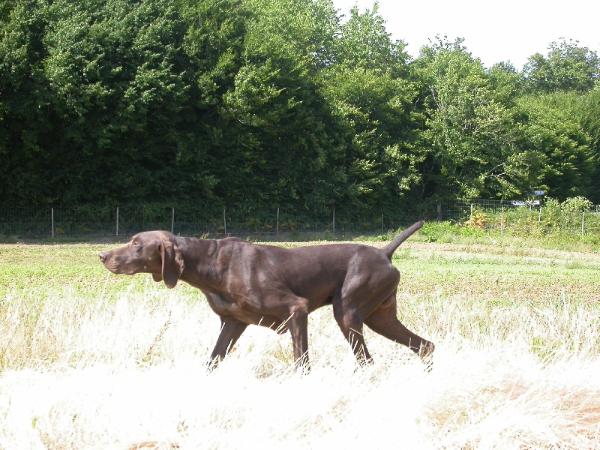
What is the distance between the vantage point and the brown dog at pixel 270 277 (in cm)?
641

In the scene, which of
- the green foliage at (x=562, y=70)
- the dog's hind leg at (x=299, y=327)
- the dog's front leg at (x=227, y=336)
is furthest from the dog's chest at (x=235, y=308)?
the green foliage at (x=562, y=70)

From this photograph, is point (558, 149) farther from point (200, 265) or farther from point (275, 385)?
point (275, 385)

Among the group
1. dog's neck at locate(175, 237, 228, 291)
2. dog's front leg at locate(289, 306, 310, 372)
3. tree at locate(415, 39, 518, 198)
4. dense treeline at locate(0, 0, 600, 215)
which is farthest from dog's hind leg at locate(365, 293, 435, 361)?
tree at locate(415, 39, 518, 198)

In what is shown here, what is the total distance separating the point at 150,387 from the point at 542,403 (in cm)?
251

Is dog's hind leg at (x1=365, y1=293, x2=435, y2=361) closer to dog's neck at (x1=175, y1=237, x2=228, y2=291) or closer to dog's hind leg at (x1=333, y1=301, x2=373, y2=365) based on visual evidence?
dog's hind leg at (x1=333, y1=301, x2=373, y2=365)

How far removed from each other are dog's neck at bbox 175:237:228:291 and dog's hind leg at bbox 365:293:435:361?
147 cm

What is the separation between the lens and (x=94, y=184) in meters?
32.8

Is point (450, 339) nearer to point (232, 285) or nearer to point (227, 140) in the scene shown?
point (232, 285)

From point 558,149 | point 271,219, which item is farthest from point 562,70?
point 271,219

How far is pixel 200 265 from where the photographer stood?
6.45m

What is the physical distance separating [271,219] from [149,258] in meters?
30.0

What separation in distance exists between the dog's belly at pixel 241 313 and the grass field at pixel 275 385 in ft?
0.98

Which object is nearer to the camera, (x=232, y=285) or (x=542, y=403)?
(x=542, y=403)

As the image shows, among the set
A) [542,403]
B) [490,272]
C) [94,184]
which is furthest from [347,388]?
[94,184]
